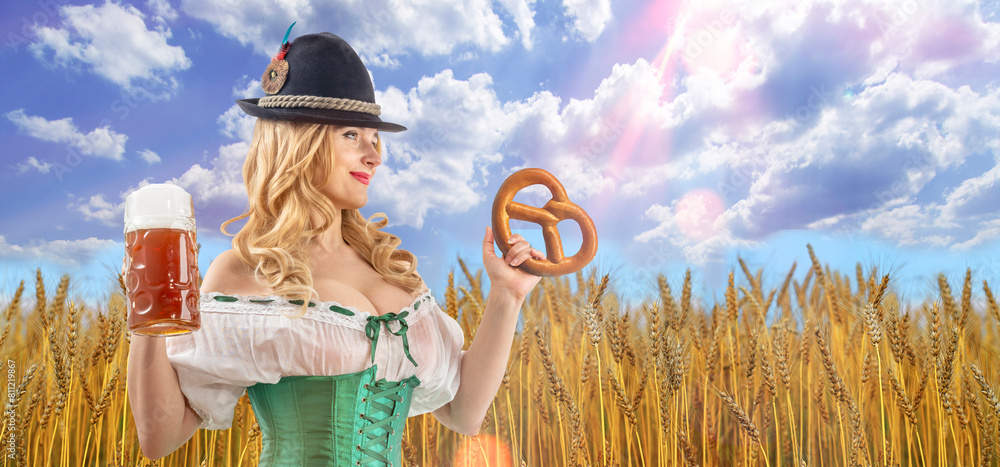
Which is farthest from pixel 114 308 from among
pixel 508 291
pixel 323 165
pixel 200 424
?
pixel 508 291

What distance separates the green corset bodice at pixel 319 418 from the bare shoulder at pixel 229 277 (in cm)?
28

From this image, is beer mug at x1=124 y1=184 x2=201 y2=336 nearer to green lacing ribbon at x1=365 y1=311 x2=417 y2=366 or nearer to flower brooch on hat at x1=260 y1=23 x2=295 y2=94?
green lacing ribbon at x1=365 y1=311 x2=417 y2=366

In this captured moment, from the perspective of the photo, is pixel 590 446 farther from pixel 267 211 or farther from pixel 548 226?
pixel 267 211

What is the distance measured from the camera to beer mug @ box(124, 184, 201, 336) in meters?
1.27

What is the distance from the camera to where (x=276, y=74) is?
191 cm

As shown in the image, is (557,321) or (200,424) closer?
(200,424)

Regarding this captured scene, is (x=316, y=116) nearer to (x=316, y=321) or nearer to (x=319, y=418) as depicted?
(x=316, y=321)

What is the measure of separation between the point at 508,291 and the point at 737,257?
241 centimetres

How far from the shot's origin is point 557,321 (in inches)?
136

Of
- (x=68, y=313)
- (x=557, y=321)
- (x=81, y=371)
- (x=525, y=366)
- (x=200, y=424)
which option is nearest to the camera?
(x=200, y=424)

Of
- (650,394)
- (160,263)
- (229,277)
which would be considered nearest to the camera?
(160,263)

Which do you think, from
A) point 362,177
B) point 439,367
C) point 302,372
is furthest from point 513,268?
point 302,372

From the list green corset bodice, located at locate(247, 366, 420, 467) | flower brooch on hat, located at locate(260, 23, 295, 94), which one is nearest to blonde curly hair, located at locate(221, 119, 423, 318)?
flower brooch on hat, located at locate(260, 23, 295, 94)

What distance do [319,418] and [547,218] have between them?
0.88 metres
